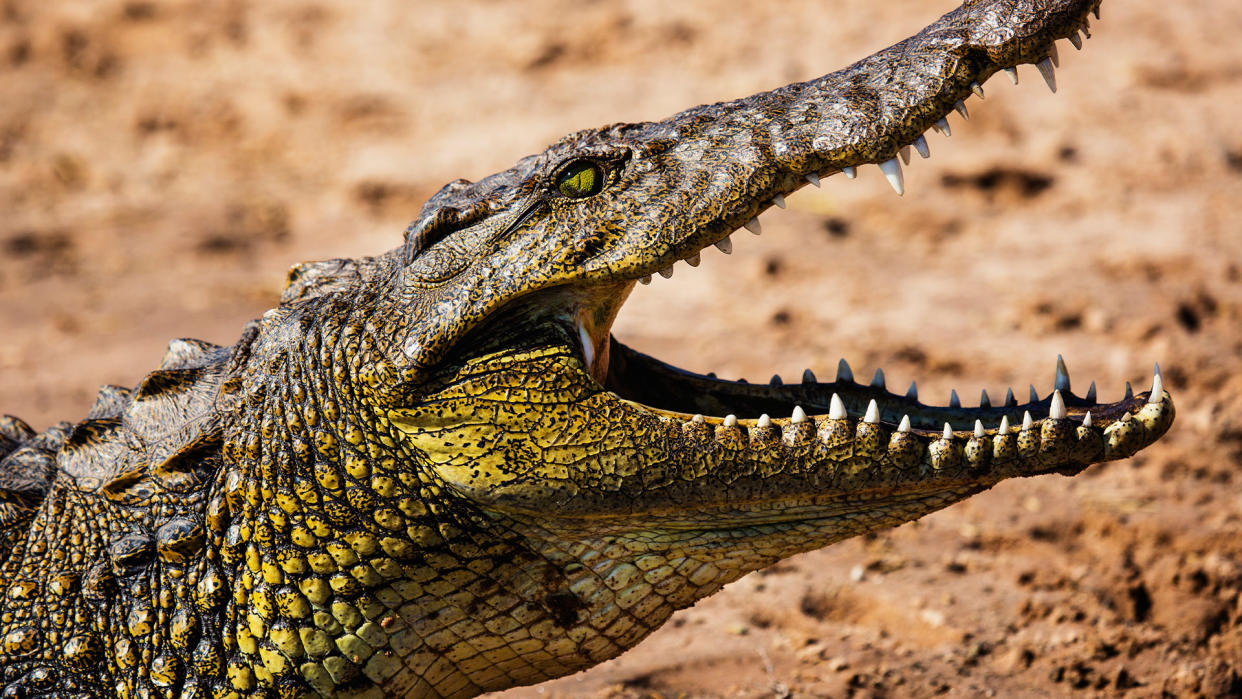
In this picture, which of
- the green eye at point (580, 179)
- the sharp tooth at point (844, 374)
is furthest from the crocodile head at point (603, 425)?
the sharp tooth at point (844, 374)

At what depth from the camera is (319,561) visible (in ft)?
8.69

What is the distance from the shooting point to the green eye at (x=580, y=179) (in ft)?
9.05

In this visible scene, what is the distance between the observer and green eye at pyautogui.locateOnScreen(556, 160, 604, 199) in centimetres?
276

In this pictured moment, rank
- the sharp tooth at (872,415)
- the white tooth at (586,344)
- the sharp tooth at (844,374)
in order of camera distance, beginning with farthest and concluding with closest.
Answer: the sharp tooth at (844,374), the white tooth at (586,344), the sharp tooth at (872,415)

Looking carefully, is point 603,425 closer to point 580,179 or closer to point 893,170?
point 580,179

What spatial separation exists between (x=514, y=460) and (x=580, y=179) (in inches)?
27.9

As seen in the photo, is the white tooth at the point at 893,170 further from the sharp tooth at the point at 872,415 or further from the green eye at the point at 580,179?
the green eye at the point at 580,179

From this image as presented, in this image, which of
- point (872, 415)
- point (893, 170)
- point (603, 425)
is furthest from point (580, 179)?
point (872, 415)

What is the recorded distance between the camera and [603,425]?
2.63 metres

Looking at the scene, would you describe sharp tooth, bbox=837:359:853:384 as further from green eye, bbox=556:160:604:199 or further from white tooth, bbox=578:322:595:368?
green eye, bbox=556:160:604:199

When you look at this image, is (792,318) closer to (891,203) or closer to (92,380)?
(891,203)

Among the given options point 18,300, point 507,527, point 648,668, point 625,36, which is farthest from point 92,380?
point 625,36

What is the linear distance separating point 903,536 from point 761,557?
2.15 m

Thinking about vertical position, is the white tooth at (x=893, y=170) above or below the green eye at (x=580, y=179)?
below
